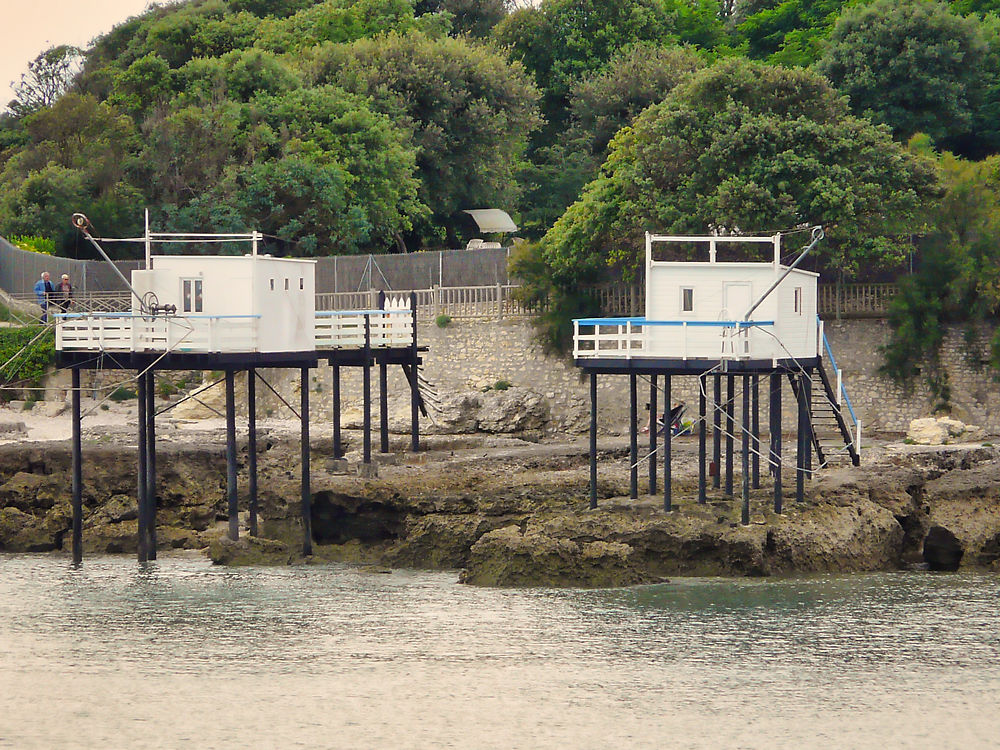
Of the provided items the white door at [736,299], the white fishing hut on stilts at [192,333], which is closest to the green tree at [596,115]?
the white fishing hut on stilts at [192,333]

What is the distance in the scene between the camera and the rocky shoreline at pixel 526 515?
34094mm

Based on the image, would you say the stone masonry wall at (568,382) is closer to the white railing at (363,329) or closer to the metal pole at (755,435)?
the metal pole at (755,435)

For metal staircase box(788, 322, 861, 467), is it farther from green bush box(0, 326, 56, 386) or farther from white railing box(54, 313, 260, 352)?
green bush box(0, 326, 56, 386)

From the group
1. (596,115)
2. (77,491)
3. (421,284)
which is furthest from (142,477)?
(596,115)

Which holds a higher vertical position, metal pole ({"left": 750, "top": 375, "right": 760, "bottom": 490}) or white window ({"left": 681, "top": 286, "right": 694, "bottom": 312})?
white window ({"left": 681, "top": 286, "right": 694, "bottom": 312})

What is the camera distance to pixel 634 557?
111ft

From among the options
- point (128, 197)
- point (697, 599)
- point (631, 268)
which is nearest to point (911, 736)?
point (697, 599)

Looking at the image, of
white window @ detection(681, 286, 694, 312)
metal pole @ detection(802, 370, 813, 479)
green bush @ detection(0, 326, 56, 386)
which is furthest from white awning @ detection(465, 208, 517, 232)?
white window @ detection(681, 286, 694, 312)

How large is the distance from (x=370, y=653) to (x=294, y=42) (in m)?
54.7

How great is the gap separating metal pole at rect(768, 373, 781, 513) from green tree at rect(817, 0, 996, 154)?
3101 centimetres

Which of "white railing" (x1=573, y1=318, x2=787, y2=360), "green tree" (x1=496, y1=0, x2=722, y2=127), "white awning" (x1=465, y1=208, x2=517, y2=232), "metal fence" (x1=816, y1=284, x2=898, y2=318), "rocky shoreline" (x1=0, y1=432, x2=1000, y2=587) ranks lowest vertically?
"rocky shoreline" (x1=0, y1=432, x2=1000, y2=587)

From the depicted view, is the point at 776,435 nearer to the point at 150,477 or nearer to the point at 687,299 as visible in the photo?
the point at 687,299

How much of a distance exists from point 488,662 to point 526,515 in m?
8.49

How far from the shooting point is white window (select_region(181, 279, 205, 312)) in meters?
36.9
